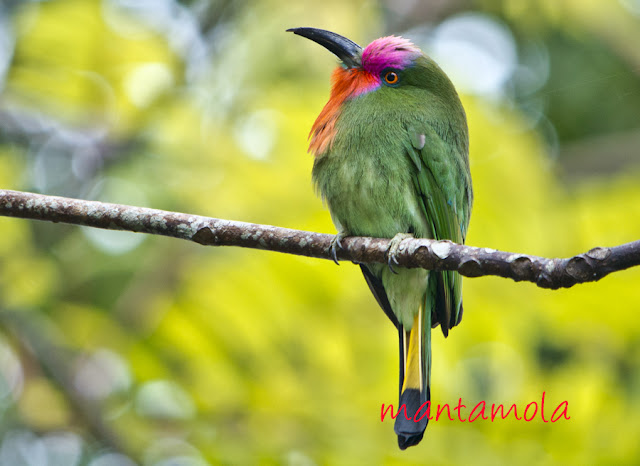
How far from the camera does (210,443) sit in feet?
10.3

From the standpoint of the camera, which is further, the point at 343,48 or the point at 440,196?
the point at 343,48

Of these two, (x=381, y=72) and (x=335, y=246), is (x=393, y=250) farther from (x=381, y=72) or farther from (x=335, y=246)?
(x=381, y=72)

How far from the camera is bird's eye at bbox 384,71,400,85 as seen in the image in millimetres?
2757

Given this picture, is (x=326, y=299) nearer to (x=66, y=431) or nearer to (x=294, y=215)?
(x=294, y=215)

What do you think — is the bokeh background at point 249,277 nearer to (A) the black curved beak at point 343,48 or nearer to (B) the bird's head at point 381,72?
(B) the bird's head at point 381,72

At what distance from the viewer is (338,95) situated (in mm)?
2824

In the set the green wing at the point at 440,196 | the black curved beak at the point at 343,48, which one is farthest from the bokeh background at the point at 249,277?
the black curved beak at the point at 343,48

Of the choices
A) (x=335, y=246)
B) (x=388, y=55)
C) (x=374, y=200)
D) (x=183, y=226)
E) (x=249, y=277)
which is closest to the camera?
(x=183, y=226)

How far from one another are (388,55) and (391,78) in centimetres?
8

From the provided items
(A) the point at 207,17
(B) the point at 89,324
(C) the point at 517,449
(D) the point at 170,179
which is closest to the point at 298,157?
(D) the point at 170,179

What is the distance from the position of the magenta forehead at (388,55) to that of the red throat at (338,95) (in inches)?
1.5

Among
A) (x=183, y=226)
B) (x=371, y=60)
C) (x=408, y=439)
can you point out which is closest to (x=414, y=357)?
(x=408, y=439)

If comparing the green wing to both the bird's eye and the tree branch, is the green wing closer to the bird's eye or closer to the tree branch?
the bird's eye

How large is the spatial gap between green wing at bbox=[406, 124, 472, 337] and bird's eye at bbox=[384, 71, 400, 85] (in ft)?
0.74
